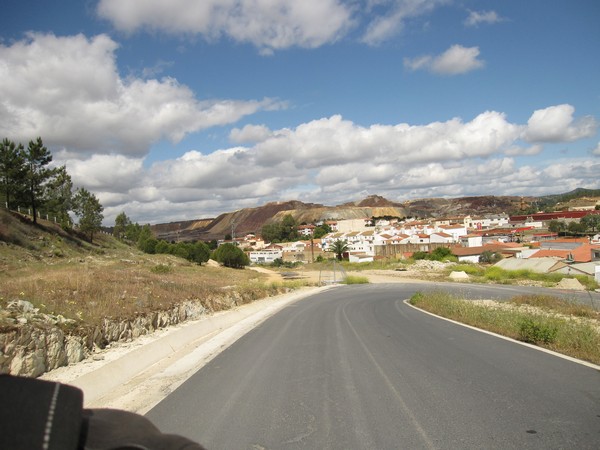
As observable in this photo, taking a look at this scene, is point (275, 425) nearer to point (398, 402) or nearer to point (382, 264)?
point (398, 402)

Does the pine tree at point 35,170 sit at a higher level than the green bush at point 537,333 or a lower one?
higher

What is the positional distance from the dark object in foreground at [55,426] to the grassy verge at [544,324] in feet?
29.0

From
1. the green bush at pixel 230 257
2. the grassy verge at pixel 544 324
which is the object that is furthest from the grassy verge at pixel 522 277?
the green bush at pixel 230 257

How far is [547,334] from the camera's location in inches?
429

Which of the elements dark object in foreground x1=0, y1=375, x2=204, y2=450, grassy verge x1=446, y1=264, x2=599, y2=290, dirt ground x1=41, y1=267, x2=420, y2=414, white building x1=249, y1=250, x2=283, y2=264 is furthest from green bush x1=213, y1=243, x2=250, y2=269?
dark object in foreground x1=0, y1=375, x2=204, y2=450

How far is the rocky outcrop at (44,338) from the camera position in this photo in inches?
322

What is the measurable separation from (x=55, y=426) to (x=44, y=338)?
7963 mm

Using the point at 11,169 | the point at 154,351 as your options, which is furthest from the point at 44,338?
the point at 11,169

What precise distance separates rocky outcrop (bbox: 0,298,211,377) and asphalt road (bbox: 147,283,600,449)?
9.10ft

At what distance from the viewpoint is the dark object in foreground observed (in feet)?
Result: 6.52

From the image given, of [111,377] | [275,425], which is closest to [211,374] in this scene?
[111,377]

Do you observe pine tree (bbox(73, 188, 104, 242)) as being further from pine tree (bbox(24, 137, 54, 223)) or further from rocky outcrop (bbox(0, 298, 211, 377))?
rocky outcrop (bbox(0, 298, 211, 377))

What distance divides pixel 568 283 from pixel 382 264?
57.7 meters

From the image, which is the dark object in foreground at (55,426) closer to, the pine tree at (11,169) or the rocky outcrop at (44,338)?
the rocky outcrop at (44,338)
